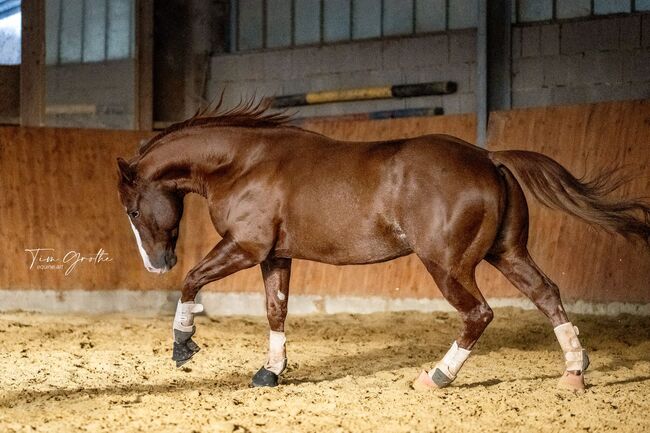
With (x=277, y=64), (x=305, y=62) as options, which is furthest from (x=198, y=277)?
(x=277, y=64)

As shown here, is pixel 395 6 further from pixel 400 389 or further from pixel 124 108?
pixel 400 389

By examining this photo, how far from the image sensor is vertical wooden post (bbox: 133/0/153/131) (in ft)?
36.1

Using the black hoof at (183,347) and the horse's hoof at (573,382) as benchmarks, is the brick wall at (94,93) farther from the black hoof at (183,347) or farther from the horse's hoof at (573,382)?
the horse's hoof at (573,382)

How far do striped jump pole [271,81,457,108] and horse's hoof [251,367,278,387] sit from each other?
5.11m

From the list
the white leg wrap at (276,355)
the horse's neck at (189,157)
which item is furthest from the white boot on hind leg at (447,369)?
the horse's neck at (189,157)

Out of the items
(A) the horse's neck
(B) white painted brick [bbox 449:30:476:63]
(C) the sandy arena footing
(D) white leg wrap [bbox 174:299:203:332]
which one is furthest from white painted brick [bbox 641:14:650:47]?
(D) white leg wrap [bbox 174:299:203:332]

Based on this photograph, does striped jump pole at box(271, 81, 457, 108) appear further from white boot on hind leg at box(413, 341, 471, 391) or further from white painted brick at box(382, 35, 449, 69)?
white boot on hind leg at box(413, 341, 471, 391)

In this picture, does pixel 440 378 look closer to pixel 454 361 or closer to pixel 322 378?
pixel 454 361

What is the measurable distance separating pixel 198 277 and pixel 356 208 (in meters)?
1.03

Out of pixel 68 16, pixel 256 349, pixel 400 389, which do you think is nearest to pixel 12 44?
pixel 68 16

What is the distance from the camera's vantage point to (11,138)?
9.34m

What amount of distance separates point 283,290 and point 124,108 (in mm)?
6730

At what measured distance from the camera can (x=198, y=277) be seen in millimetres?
5168

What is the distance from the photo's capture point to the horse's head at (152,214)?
5.52 metres
